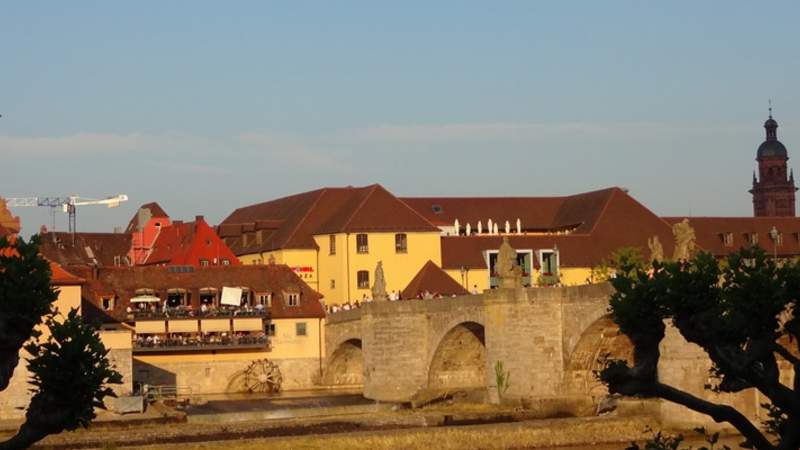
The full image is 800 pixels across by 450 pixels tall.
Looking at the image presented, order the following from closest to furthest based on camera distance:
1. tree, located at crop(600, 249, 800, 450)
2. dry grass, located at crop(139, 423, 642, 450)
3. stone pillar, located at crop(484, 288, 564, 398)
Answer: tree, located at crop(600, 249, 800, 450)
dry grass, located at crop(139, 423, 642, 450)
stone pillar, located at crop(484, 288, 564, 398)

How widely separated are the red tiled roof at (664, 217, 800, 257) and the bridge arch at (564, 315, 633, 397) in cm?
4253

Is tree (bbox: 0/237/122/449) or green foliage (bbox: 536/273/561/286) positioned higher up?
green foliage (bbox: 536/273/561/286)

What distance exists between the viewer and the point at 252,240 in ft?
348

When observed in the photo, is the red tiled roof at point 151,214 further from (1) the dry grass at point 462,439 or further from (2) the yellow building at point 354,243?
(1) the dry grass at point 462,439

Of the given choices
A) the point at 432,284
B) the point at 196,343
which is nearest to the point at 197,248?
the point at 432,284

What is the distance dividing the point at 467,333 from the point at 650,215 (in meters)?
30.9

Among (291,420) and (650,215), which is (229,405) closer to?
(291,420)

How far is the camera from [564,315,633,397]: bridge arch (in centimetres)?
6269

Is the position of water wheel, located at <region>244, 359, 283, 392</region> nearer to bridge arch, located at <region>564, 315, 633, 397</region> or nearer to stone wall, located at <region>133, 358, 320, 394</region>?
stone wall, located at <region>133, 358, 320, 394</region>

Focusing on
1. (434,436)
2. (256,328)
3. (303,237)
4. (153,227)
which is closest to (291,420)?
(434,436)

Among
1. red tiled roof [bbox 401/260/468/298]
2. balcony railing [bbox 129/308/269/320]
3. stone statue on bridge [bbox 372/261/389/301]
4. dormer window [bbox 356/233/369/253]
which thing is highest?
dormer window [bbox 356/233/369/253]

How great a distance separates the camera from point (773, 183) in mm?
166125

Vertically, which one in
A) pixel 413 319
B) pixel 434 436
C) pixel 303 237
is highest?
pixel 303 237

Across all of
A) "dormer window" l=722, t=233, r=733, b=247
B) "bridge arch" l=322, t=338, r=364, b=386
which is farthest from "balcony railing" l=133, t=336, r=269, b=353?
"dormer window" l=722, t=233, r=733, b=247
